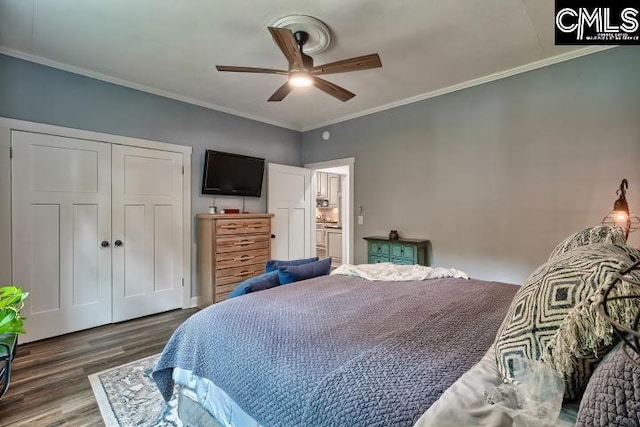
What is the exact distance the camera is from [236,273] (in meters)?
3.93

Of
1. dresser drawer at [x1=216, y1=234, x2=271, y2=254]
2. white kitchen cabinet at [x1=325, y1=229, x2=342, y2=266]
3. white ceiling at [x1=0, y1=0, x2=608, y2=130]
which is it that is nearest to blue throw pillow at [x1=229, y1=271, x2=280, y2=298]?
dresser drawer at [x1=216, y1=234, x2=271, y2=254]

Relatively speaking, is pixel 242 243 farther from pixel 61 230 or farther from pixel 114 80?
pixel 114 80

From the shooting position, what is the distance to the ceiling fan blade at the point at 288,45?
6.20 ft

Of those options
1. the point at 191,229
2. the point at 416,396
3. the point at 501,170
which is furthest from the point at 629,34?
the point at 191,229

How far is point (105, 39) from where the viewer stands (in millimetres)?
2551

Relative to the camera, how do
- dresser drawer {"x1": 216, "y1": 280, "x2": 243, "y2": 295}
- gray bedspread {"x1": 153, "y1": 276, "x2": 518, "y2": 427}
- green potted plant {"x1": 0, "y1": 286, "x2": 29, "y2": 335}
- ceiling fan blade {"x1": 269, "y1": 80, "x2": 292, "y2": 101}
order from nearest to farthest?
gray bedspread {"x1": 153, "y1": 276, "x2": 518, "y2": 427}, green potted plant {"x1": 0, "y1": 286, "x2": 29, "y2": 335}, ceiling fan blade {"x1": 269, "y1": 80, "x2": 292, "y2": 101}, dresser drawer {"x1": 216, "y1": 280, "x2": 243, "y2": 295}

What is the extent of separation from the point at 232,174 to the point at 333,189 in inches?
152

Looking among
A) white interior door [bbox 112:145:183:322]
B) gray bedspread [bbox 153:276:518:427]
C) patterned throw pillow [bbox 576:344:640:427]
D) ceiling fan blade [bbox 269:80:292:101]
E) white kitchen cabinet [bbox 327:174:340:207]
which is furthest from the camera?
white kitchen cabinet [bbox 327:174:340:207]

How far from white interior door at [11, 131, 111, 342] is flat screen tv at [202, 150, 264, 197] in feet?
3.56

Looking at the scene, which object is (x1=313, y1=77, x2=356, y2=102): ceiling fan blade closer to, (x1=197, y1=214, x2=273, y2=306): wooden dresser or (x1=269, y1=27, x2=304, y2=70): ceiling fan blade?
(x1=269, y1=27, x2=304, y2=70): ceiling fan blade

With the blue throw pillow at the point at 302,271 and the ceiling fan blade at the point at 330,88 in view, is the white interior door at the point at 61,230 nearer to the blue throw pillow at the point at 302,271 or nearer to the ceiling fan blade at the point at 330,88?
the blue throw pillow at the point at 302,271

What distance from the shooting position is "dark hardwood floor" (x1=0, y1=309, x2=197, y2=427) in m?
1.86

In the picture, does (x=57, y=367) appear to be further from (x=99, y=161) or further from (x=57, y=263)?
(x=99, y=161)

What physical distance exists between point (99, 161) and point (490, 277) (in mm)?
4336
